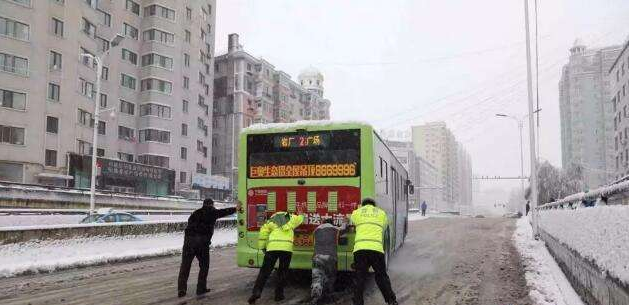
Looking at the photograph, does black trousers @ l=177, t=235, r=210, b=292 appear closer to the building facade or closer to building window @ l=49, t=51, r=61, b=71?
building window @ l=49, t=51, r=61, b=71

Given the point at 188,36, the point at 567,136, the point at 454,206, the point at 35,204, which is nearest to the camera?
the point at 35,204

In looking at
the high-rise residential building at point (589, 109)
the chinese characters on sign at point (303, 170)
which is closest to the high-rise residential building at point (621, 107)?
the high-rise residential building at point (589, 109)

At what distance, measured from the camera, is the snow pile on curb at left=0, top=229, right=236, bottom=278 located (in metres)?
12.8

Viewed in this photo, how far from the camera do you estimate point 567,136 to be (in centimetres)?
13512

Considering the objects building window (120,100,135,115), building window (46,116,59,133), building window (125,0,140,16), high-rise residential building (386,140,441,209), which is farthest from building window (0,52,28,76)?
high-rise residential building (386,140,441,209)

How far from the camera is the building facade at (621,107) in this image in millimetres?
64188

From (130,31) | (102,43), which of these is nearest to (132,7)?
(130,31)

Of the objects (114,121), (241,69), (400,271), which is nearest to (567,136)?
(241,69)

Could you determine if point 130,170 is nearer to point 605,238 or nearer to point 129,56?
point 129,56

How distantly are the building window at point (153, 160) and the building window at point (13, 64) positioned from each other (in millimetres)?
17392

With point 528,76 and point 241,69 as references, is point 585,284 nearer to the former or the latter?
point 528,76

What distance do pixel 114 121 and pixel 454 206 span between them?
161739 millimetres

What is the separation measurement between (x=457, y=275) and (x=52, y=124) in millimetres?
39919

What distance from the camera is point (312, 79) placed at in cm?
11138
